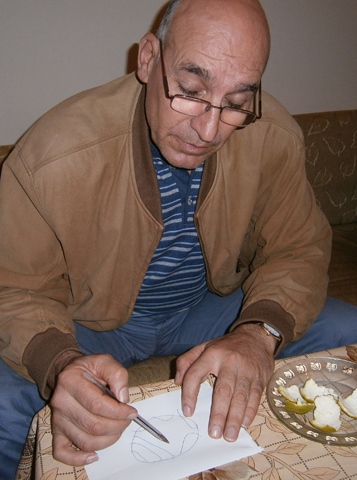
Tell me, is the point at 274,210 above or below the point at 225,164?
below

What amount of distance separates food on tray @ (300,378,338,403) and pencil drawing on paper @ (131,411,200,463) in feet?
0.70

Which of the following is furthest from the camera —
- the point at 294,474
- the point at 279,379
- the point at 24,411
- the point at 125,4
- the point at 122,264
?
the point at 125,4

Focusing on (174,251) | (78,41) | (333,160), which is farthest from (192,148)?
(333,160)

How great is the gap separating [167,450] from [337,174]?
6.28 ft

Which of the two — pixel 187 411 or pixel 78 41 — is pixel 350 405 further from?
pixel 78 41

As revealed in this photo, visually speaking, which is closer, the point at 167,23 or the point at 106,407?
the point at 106,407

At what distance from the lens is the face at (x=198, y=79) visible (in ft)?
3.09

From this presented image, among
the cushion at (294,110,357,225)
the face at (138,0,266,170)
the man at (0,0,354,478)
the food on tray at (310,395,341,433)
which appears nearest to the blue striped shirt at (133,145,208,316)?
the man at (0,0,354,478)

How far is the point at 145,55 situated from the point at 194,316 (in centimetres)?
78

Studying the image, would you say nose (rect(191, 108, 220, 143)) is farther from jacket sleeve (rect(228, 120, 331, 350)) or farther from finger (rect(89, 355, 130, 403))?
finger (rect(89, 355, 130, 403))

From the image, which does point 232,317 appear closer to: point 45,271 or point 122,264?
point 122,264

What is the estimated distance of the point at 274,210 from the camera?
1330mm

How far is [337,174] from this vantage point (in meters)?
2.32

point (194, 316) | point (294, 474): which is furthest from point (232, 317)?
point (294, 474)
